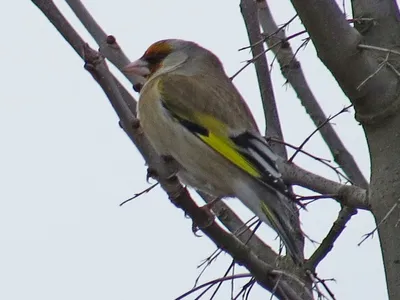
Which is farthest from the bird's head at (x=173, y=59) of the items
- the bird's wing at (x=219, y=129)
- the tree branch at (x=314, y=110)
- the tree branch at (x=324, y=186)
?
the tree branch at (x=324, y=186)

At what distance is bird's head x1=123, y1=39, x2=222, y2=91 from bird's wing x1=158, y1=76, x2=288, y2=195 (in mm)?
334

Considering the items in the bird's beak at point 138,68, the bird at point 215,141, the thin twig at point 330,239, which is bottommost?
the thin twig at point 330,239

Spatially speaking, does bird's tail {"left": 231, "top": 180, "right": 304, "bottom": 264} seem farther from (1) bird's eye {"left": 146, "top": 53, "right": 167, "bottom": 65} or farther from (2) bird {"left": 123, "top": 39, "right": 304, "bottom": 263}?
(1) bird's eye {"left": 146, "top": 53, "right": 167, "bottom": 65}

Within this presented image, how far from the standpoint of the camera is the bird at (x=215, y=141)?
4.27 meters

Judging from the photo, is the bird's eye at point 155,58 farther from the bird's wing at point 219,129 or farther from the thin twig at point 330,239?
the thin twig at point 330,239

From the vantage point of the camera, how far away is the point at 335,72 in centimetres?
363

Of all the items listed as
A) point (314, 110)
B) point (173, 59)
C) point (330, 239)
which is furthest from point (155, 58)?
point (330, 239)

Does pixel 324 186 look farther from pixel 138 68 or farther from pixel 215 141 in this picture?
pixel 138 68

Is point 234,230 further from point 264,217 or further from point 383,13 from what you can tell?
point 383,13

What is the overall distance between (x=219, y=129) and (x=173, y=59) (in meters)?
1.08

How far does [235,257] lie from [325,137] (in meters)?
1.88

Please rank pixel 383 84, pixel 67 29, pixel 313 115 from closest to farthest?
pixel 67 29 → pixel 383 84 → pixel 313 115

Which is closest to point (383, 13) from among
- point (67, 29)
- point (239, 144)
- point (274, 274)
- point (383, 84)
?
point (383, 84)

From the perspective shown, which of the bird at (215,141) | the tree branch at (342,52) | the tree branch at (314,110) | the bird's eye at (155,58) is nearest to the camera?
the tree branch at (342,52)
